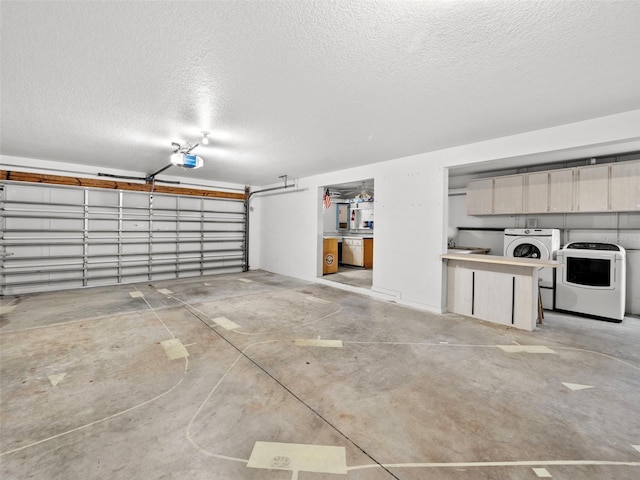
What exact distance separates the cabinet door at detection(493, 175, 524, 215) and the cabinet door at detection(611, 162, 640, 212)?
3.93ft

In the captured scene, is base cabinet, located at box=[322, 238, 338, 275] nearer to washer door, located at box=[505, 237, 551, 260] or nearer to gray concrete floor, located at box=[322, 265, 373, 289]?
gray concrete floor, located at box=[322, 265, 373, 289]

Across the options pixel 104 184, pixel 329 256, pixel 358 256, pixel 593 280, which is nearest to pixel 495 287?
pixel 593 280

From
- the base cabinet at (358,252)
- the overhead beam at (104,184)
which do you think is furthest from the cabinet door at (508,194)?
the overhead beam at (104,184)

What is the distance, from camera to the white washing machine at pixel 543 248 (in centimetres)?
469

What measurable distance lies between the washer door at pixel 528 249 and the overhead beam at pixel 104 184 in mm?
7136

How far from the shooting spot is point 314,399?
2.16 meters

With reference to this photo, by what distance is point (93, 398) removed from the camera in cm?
216

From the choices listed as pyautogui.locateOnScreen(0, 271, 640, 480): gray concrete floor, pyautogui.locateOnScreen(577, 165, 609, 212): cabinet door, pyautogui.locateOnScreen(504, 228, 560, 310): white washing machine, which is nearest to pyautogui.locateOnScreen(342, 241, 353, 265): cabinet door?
pyautogui.locateOnScreen(504, 228, 560, 310): white washing machine

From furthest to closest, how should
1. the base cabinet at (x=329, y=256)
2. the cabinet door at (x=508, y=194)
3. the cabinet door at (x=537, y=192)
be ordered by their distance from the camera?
the base cabinet at (x=329, y=256) → the cabinet door at (x=508, y=194) → the cabinet door at (x=537, y=192)

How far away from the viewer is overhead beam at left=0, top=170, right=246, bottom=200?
540cm

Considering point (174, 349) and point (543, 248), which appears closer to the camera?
point (174, 349)

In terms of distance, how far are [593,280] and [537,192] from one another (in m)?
1.69

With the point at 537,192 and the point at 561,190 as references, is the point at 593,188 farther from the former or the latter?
the point at 537,192

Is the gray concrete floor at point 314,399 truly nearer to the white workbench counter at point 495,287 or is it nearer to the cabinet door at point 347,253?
the white workbench counter at point 495,287
